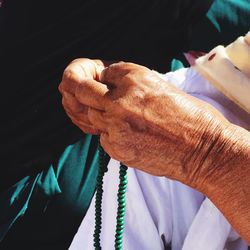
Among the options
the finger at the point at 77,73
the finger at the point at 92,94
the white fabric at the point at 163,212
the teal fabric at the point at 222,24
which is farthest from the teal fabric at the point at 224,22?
the finger at the point at 92,94

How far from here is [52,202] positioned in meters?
1.26

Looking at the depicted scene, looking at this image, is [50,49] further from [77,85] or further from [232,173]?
[232,173]

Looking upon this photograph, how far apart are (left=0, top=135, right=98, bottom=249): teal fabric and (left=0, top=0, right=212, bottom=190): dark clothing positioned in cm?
4

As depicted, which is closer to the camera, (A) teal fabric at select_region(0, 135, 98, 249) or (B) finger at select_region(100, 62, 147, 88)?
(B) finger at select_region(100, 62, 147, 88)

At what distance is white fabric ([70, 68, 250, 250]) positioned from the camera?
36.1 inches

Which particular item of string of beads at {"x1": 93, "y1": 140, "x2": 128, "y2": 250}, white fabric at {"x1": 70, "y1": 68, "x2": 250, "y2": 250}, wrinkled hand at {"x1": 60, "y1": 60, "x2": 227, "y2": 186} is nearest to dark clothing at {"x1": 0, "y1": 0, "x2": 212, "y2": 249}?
white fabric at {"x1": 70, "y1": 68, "x2": 250, "y2": 250}

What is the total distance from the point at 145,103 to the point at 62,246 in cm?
73

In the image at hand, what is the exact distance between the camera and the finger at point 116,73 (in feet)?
2.42

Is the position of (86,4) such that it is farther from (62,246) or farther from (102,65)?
(62,246)

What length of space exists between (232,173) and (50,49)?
0.78 meters

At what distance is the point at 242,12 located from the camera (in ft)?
4.55

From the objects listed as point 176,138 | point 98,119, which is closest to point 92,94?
point 98,119

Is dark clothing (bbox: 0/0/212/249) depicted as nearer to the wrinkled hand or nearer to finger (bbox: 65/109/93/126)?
finger (bbox: 65/109/93/126)

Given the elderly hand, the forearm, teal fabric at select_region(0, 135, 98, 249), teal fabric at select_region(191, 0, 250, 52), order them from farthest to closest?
teal fabric at select_region(191, 0, 250, 52), teal fabric at select_region(0, 135, 98, 249), the elderly hand, the forearm
